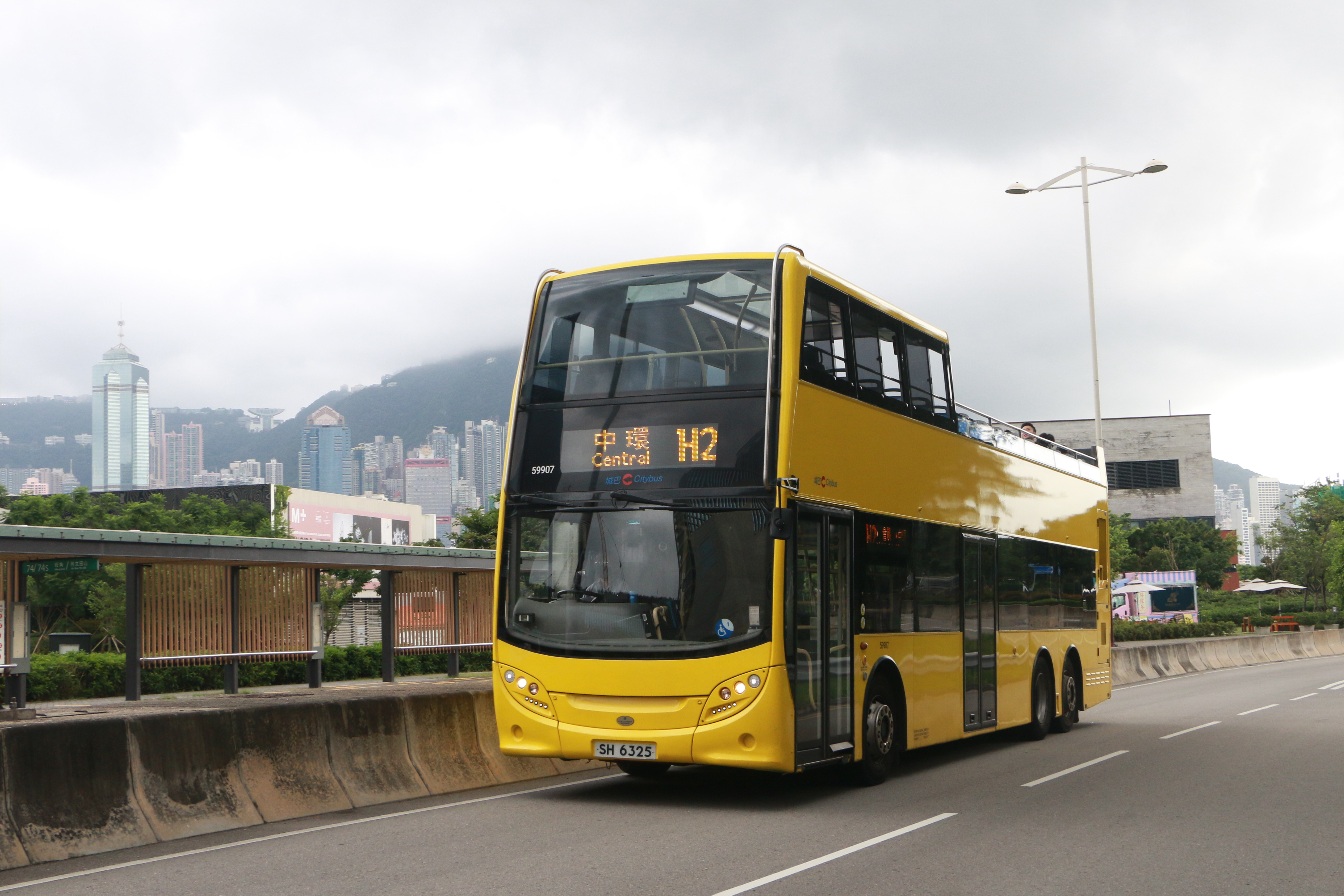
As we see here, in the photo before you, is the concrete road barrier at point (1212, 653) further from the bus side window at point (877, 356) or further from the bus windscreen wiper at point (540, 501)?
the bus windscreen wiper at point (540, 501)

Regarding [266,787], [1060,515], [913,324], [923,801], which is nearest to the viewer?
[266,787]

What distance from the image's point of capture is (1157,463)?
91.9 meters

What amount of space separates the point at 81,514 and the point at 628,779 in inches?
2531

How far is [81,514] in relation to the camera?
227 ft

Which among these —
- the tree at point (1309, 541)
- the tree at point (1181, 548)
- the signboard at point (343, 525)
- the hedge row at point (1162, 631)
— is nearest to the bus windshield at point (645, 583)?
the hedge row at point (1162, 631)

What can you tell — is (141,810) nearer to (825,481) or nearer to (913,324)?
(825,481)

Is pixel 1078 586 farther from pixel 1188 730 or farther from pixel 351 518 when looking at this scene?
pixel 351 518

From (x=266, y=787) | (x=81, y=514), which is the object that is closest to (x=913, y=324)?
(x=266, y=787)

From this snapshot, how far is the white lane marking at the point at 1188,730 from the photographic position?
56.5 feet

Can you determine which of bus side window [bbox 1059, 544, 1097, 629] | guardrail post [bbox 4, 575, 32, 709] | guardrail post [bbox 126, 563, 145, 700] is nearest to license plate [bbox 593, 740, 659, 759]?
bus side window [bbox 1059, 544, 1097, 629]

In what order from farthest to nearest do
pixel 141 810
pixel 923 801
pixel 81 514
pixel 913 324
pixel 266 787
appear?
pixel 81 514 → pixel 913 324 → pixel 923 801 → pixel 266 787 → pixel 141 810

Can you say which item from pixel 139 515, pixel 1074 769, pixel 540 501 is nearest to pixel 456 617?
pixel 1074 769

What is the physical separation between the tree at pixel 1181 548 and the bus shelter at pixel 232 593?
7027cm

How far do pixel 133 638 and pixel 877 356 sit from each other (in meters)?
12.7
